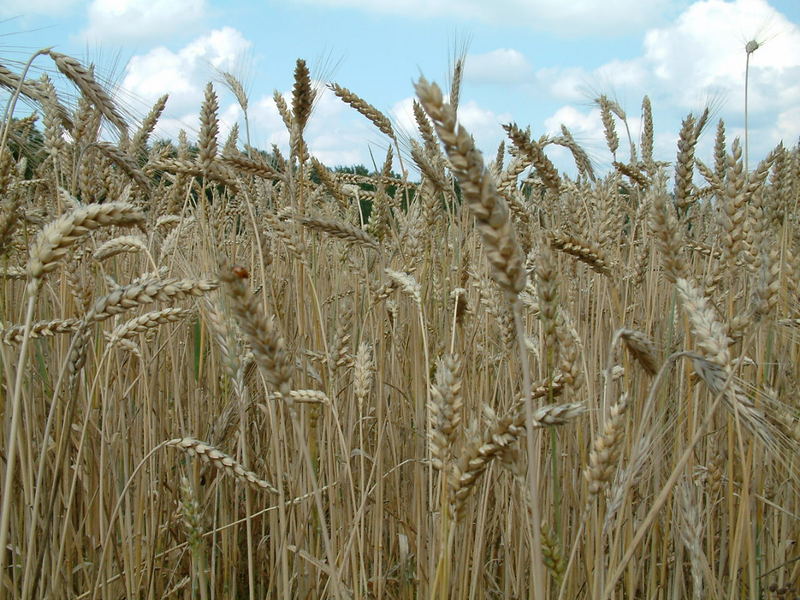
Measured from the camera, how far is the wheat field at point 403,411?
106 centimetres

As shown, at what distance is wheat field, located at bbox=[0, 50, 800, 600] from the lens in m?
1.06

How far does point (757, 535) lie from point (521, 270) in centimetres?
121

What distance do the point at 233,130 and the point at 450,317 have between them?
1950 millimetres

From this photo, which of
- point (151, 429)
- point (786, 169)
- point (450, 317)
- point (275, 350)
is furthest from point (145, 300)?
point (786, 169)

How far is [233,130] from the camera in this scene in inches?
145

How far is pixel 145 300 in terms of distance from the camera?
1149mm

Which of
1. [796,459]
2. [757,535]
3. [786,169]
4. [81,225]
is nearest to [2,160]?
→ [81,225]

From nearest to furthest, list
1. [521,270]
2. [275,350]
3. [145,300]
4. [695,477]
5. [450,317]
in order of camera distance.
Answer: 1. [521,270]
2. [275,350]
3. [145,300]
4. [695,477]
5. [450,317]

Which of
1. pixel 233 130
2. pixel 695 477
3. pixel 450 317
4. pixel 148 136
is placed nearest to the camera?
pixel 695 477

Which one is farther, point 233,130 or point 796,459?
point 233,130

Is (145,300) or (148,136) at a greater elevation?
→ (148,136)

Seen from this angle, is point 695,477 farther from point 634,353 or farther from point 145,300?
point 145,300

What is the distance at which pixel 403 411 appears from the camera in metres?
2.15

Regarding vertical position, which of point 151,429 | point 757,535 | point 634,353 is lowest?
point 757,535
